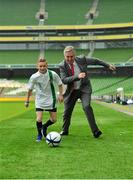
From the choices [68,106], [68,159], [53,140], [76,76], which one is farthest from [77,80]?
[68,159]

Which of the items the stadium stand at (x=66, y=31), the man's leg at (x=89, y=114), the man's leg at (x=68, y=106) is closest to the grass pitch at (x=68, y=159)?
the man's leg at (x=89, y=114)

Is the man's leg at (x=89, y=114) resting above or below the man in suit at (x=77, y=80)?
below

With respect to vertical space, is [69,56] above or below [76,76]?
above

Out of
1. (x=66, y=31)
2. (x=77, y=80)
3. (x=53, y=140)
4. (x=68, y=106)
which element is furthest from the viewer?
(x=66, y=31)

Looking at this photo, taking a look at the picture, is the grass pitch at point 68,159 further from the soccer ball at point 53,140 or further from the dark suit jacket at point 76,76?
the dark suit jacket at point 76,76

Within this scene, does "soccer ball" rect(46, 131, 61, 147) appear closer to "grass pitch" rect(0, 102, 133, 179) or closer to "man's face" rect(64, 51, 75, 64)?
"grass pitch" rect(0, 102, 133, 179)

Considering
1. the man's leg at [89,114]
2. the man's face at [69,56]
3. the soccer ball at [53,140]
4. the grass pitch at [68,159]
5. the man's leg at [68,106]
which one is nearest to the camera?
the grass pitch at [68,159]

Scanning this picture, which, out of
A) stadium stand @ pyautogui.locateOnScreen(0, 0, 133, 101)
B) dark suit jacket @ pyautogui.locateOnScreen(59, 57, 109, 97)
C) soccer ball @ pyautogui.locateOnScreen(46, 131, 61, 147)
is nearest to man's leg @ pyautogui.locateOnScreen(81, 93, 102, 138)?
dark suit jacket @ pyautogui.locateOnScreen(59, 57, 109, 97)

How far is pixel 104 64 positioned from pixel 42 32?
234ft

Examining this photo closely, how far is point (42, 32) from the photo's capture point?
8294cm

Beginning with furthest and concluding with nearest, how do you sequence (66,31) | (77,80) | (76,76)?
Result: (66,31)
(77,80)
(76,76)

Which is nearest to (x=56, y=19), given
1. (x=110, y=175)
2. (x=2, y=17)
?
(x=2, y=17)

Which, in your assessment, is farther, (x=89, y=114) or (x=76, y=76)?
(x=89, y=114)

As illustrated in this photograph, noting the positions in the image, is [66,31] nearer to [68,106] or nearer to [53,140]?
[68,106]
